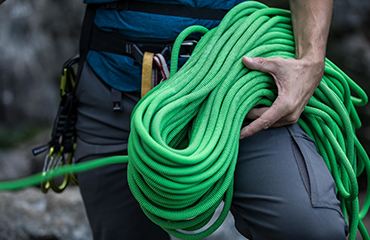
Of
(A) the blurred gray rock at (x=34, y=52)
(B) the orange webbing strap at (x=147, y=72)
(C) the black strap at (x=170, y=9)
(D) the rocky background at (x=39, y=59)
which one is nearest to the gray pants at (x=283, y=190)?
(B) the orange webbing strap at (x=147, y=72)

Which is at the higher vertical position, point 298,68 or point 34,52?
point 298,68

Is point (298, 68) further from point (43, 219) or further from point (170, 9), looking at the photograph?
point (43, 219)

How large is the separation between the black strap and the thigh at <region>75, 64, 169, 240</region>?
0.25m

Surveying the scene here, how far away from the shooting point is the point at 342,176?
930mm

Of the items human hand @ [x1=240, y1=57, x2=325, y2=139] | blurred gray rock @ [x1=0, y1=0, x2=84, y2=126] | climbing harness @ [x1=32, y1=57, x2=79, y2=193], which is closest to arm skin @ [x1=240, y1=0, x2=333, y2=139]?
human hand @ [x1=240, y1=57, x2=325, y2=139]

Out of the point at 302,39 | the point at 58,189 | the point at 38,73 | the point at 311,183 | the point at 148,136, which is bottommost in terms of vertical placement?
the point at 38,73

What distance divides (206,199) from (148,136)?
0.22 meters

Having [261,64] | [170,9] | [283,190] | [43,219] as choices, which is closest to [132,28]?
[170,9]

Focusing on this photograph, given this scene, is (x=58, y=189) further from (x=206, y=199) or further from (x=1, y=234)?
(x=1, y=234)

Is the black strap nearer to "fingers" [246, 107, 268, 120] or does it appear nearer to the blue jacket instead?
the blue jacket

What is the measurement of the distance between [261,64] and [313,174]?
276 mm

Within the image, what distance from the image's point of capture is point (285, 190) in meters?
0.75

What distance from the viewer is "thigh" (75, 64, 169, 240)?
3.64 ft

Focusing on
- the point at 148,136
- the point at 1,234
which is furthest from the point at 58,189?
the point at 1,234
